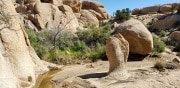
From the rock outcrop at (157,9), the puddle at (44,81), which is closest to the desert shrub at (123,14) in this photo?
the rock outcrop at (157,9)

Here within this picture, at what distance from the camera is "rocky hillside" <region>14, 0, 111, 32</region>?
32.6 metres

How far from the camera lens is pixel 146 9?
163 ft

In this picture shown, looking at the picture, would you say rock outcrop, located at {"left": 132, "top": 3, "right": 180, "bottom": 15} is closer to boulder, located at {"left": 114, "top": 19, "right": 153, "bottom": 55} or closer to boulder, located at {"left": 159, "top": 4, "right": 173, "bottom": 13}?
boulder, located at {"left": 159, "top": 4, "right": 173, "bottom": 13}

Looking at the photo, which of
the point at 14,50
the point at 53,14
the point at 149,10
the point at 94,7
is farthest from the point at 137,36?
the point at 149,10

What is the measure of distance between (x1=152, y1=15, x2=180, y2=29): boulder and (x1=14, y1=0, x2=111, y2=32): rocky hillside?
7557 millimetres

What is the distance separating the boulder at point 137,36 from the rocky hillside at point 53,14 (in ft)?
29.7

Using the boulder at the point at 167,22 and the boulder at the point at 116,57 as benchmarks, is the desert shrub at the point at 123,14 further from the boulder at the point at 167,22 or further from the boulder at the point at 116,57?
the boulder at the point at 116,57

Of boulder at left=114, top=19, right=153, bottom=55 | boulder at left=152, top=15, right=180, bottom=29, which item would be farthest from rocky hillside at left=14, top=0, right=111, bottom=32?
boulder at left=114, top=19, right=153, bottom=55

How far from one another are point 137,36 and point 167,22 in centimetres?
1801

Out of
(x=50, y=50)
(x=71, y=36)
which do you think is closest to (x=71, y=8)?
(x=71, y=36)

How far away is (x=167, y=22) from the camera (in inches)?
1473

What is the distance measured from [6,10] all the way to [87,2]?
106 feet

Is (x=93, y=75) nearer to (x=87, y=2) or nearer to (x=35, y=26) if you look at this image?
(x=35, y=26)

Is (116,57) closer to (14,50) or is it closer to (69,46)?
(14,50)
